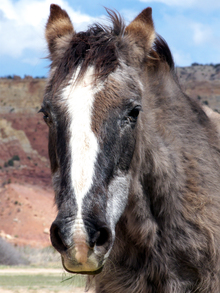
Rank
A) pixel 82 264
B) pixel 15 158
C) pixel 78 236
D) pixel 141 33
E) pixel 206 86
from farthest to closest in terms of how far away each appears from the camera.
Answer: pixel 206 86 < pixel 15 158 < pixel 141 33 < pixel 82 264 < pixel 78 236

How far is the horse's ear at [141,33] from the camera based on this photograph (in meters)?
→ 3.88

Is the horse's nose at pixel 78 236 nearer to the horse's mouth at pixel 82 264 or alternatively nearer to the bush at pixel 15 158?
the horse's mouth at pixel 82 264

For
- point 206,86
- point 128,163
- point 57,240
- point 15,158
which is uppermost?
point 206,86

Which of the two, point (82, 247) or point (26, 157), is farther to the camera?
point (26, 157)

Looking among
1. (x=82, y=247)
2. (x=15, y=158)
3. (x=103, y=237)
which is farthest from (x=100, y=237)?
(x=15, y=158)

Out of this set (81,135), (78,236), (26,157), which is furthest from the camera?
(26,157)

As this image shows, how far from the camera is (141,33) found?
3977 mm

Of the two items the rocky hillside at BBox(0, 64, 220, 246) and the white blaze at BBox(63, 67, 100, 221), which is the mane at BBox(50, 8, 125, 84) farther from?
the rocky hillside at BBox(0, 64, 220, 246)

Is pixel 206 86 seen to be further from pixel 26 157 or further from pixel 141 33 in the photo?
pixel 141 33

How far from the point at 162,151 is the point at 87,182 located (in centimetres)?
137

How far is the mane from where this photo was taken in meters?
3.30

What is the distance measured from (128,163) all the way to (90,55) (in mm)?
962

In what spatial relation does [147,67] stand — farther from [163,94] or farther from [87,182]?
[87,182]

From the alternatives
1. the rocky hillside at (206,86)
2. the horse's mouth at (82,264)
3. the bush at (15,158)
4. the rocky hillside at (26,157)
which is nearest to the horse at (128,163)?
the horse's mouth at (82,264)
